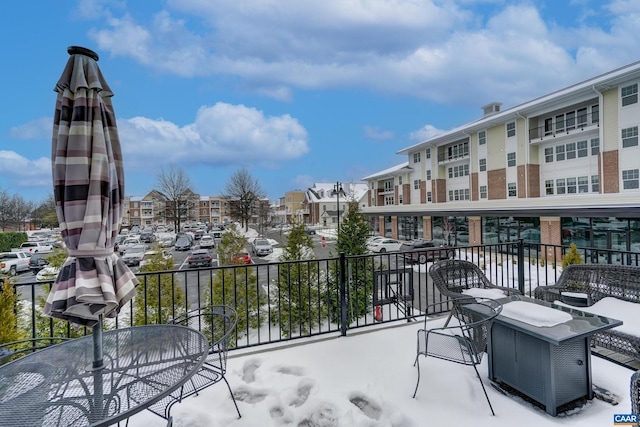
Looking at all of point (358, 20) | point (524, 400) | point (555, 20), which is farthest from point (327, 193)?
point (524, 400)

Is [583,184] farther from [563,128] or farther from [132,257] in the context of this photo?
[132,257]

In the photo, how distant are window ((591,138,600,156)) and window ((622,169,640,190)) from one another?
2.04 metres

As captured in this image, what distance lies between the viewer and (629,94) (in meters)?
14.5

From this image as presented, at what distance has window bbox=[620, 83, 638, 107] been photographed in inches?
562

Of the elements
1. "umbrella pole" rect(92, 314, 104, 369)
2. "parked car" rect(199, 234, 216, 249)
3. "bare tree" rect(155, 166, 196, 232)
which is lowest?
"parked car" rect(199, 234, 216, 249)

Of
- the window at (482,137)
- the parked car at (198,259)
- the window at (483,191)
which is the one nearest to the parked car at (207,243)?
the parked car at (198,259)

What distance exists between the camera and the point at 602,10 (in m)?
13.7

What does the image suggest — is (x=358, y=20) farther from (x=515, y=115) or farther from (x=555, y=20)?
(x=515, y=115)

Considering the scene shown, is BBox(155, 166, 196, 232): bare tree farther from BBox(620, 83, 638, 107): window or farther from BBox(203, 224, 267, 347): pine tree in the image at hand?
BBox(620, 83, 638, 107): window

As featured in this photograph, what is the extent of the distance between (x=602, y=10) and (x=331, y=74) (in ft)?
47.8

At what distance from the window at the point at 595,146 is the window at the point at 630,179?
6.70ft

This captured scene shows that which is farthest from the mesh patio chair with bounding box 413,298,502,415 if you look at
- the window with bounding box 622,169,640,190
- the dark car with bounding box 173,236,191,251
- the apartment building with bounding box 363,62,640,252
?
the dark car with bounding box 173,236,191,251

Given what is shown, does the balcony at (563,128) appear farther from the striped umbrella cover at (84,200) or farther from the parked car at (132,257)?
the parked car at (132,257)

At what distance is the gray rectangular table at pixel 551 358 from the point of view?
2.11m
